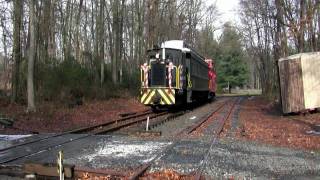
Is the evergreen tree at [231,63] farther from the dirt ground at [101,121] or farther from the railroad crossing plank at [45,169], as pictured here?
the railroad crossing plank at [45,169]

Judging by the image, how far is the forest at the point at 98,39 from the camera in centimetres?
2859

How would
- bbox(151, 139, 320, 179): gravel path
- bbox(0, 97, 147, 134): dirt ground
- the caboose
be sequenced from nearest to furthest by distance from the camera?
1. bbox(151, 139, 320, 179): gravel path
2. bbox(0, 97, 147, 134): dirt ground
3. the caboose

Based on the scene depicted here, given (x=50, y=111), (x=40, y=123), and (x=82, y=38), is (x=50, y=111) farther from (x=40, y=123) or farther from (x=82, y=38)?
(x=82, y=38)

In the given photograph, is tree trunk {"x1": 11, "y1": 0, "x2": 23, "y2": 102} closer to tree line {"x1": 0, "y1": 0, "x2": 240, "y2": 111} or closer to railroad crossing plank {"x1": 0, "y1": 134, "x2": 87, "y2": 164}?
tree line {"x1": 0, "y1": 0, "x2": 240, "y2": 111}

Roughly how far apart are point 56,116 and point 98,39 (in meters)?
24.0

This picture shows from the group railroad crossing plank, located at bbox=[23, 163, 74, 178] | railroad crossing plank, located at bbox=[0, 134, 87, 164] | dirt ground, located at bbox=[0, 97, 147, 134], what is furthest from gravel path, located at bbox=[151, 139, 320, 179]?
dirt ground, located at bbox=[0, 97, 147, 134]

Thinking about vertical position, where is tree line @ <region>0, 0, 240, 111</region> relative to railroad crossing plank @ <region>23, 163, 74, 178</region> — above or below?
above

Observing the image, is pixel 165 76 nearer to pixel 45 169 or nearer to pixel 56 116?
pixel 56 116

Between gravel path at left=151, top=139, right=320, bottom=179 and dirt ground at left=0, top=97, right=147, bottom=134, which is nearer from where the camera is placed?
gravel path at left=151, top=139, right=320, bottom=179

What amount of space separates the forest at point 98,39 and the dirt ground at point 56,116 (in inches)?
34.2

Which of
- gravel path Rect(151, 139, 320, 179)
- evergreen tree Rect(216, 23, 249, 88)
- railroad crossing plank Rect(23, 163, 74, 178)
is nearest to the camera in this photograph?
railroad crossing plank Rect(23, 163, 74, 178)

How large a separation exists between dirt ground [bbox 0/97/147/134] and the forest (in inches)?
34.2

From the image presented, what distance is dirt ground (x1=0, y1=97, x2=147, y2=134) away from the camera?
19.5 m

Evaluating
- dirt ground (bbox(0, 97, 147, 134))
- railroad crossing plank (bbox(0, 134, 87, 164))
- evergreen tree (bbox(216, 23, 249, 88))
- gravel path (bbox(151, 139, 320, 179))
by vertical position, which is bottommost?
gravel path (bbox(151, 139, 320, 179))
